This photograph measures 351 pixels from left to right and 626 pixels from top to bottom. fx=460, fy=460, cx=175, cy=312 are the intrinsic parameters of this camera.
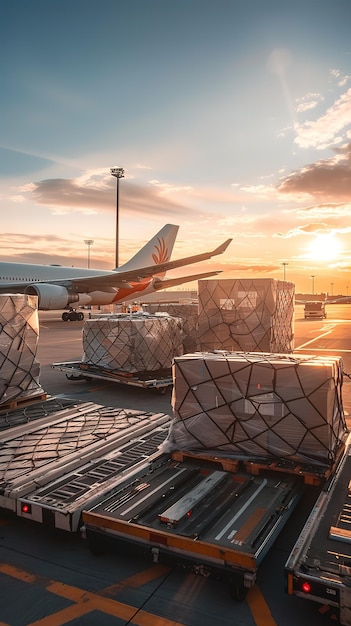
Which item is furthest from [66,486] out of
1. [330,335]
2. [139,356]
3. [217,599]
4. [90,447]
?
[330,335]

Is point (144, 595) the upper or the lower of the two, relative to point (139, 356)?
lower

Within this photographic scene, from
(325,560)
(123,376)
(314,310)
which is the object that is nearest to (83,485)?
(325,560)

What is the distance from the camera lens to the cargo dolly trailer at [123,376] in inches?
466

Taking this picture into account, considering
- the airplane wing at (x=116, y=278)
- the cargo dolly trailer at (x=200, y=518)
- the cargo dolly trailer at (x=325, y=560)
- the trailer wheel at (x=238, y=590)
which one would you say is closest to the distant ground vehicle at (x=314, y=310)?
the airplane wing at (x=116, y=278)

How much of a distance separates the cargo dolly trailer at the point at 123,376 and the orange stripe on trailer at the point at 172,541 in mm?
7082

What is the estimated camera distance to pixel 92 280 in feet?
107

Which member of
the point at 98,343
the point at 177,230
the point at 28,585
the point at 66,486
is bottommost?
the point at 28,585

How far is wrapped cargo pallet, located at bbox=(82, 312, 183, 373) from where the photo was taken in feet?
41.2

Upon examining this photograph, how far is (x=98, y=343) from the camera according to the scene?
13070 mm

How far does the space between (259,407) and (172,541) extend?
83.2 inches

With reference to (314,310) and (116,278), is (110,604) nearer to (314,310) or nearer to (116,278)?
(116,278)

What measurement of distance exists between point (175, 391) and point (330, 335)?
25.4 metres

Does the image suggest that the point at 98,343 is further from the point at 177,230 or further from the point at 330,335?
the point at 177,230

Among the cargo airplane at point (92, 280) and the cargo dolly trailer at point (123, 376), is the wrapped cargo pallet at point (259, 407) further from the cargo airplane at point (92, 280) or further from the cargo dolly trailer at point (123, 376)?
the cargo airplane at point (92, 280)
